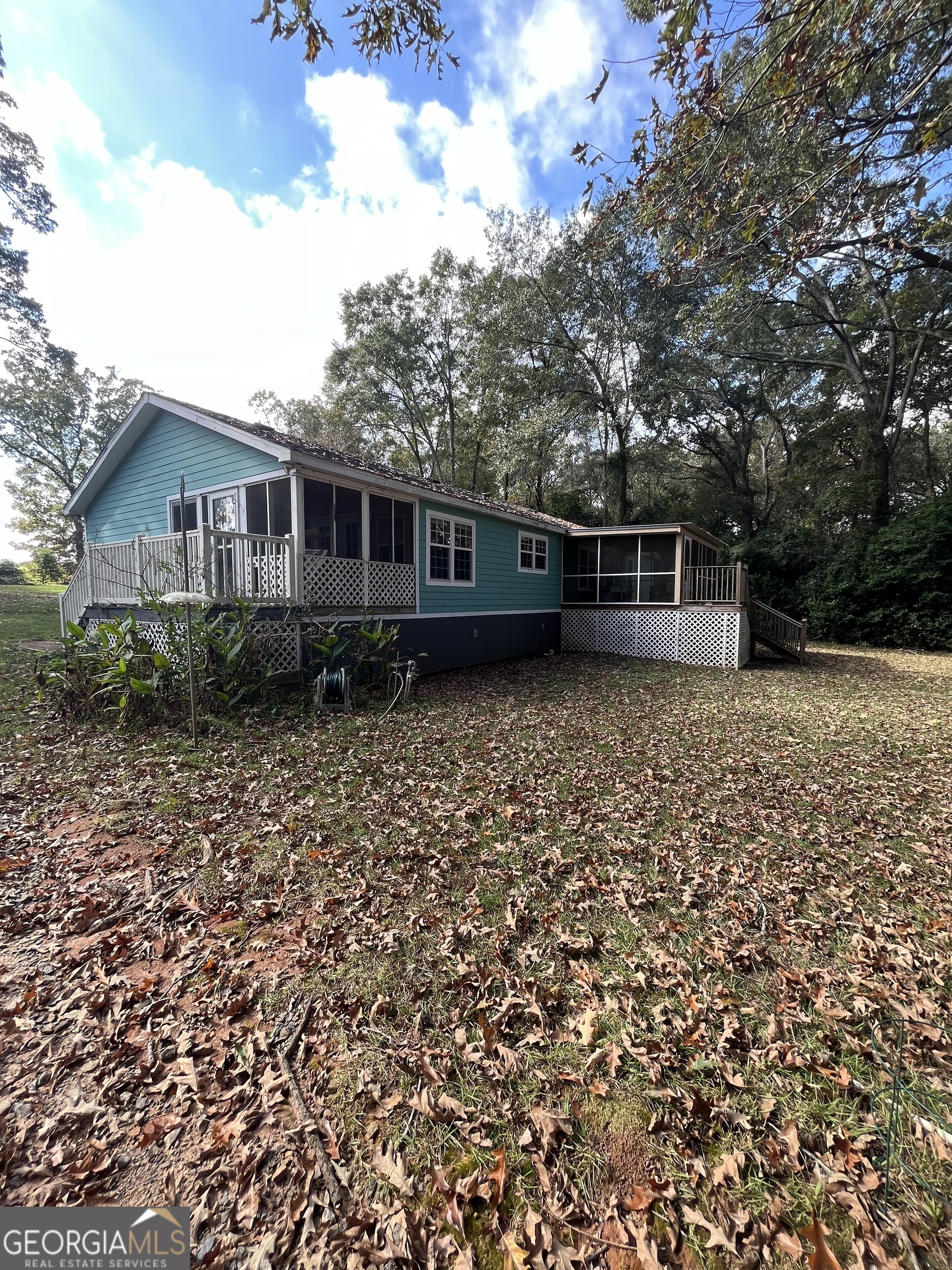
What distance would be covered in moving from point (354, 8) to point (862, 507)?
840 inches

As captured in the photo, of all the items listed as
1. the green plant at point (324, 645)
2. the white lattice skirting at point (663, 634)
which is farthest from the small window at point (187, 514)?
the white lattice skirting at point (663, 634)

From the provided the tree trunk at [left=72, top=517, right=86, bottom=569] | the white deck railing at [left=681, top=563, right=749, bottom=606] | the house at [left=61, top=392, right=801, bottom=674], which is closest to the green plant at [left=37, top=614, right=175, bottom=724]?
the house at [left=61, top=392, right=801, bottom=674]

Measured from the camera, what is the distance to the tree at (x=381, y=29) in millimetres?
3465

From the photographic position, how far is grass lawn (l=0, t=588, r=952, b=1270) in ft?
5.32

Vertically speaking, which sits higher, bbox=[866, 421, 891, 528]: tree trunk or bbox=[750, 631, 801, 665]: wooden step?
bbox=[866, 421, 891, 528]: tree trunk

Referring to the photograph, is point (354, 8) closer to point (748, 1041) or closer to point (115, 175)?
point (115, 175)

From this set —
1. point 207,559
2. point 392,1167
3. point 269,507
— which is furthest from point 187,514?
point 392,1167

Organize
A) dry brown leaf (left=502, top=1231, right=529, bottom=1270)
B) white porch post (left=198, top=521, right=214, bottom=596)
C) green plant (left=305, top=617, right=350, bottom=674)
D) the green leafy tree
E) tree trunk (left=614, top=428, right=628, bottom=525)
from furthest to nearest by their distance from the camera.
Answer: the green leafy tree → tree trunk (left=614, top=428, right=628, bottom=525) → green plant (left=305, top=617, right=350, bottom=674) → white porch post (left=198, top=521, right=214, bottom=596) → dry brown leaf (left=502, top=1231, right=529, bottom=1270)

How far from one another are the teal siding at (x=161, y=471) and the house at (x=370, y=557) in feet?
0.14

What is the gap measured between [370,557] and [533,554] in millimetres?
5935

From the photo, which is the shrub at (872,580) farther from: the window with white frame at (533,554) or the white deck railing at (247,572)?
the white deck railing at (247,572)

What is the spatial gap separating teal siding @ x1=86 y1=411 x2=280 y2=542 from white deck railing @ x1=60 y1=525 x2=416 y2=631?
5.48 ft

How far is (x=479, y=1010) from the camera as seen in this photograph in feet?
7.88

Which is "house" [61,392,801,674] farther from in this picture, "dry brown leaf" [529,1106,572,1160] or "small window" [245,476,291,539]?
"dry brown leaf" [529,1106,572,1160]
